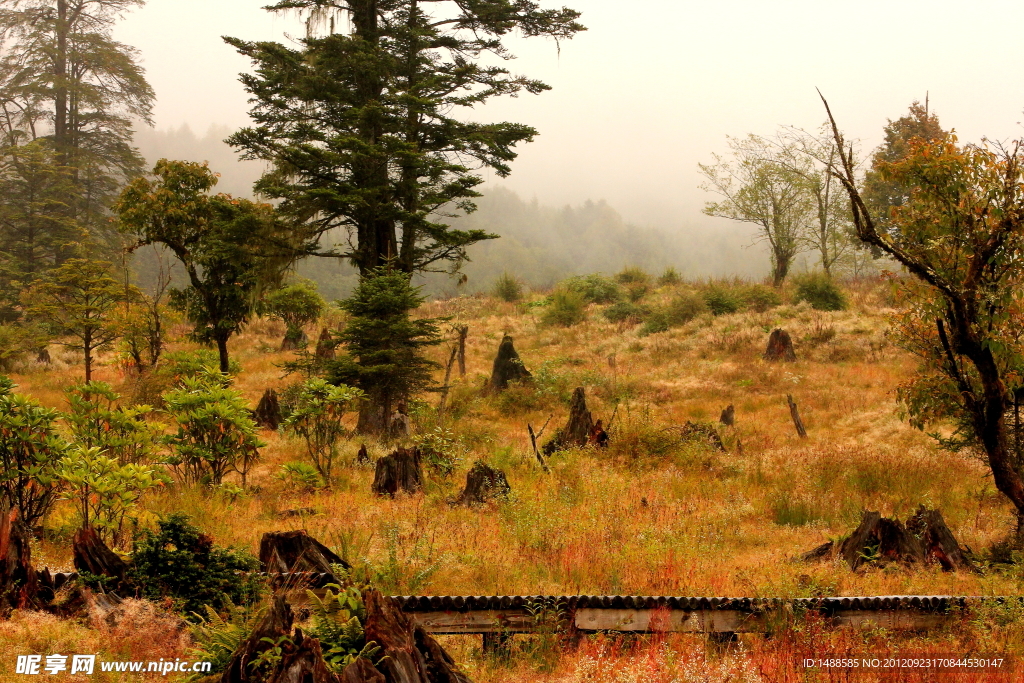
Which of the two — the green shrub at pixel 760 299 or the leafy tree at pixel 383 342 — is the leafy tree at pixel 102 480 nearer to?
the leafy tree at pixel 383 342

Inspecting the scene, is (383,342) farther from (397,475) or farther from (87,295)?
(87,295)

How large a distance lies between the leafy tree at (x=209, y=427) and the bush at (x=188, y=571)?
3.58m

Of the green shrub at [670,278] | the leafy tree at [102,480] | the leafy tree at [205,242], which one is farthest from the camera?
the green shrub at [670,278]

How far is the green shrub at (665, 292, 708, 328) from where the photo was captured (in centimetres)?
2903

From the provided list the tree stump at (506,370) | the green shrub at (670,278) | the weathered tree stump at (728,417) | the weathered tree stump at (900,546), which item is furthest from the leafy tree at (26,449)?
the green shrub at (670,278)

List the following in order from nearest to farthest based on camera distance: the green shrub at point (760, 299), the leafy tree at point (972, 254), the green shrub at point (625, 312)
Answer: the leafy tree at point (972, 254) < the green shrub at point (760, 299) < the green shrub at point (625, 312)

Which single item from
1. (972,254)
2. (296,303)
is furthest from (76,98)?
(972,254)

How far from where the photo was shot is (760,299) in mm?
30922

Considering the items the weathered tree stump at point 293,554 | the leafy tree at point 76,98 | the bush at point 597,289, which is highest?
the leafy tree at point 76,98

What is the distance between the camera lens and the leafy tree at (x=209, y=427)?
27.6 feet

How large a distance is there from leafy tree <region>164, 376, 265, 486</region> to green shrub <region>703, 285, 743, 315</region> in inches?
962

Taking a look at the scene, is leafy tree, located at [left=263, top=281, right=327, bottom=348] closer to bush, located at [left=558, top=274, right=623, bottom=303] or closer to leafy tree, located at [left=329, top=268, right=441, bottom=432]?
leafy tree, located at [left=329, top=268, right=441, bottom=432]

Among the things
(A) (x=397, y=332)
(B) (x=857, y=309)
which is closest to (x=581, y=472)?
(A) (x=397, y=332)

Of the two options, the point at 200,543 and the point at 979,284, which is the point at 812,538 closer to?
the point at 979,284
